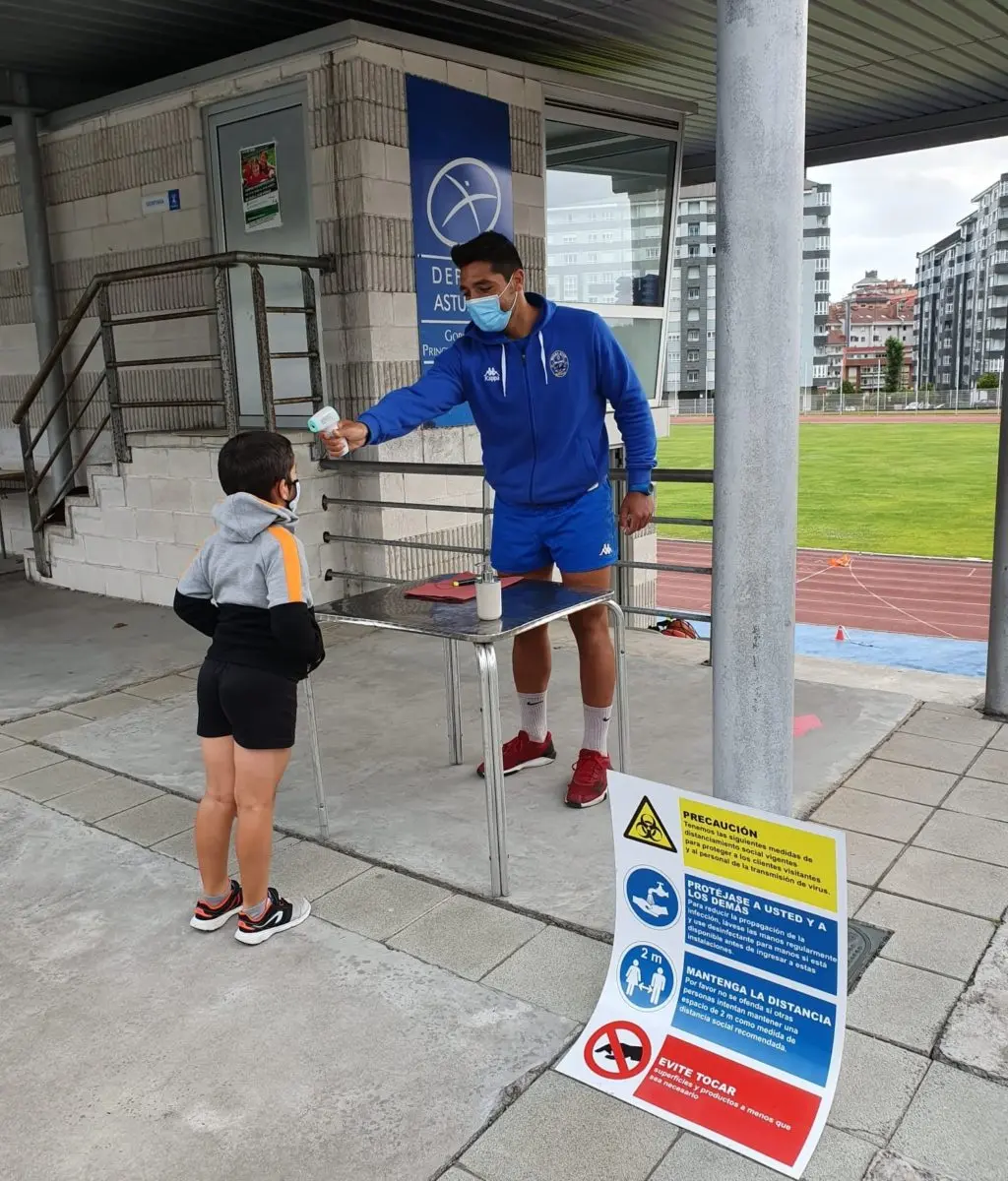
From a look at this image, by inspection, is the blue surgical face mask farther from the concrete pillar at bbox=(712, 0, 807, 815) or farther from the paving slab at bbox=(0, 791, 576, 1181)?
the paving slab at bbox=(0, 791, 576, 1181)

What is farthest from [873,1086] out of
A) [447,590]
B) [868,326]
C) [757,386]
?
[868,326]

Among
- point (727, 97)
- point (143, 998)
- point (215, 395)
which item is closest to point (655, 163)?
point (215, 395)

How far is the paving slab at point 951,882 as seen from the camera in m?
2.75

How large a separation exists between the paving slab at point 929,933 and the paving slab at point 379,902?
1.17 m

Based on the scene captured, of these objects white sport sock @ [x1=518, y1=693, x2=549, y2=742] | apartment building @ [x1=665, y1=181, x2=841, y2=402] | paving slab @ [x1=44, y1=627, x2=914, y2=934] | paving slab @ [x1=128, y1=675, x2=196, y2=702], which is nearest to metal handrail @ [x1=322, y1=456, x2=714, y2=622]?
paving slab @ [x1=44, y1=627, x2=914, y2=934]

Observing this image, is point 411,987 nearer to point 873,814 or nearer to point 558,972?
point 558,972

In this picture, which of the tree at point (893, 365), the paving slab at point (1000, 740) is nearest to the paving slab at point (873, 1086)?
the paving slab at point (1000, 740)

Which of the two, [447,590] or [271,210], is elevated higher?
[271,210]

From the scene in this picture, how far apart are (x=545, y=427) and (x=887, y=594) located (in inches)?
971

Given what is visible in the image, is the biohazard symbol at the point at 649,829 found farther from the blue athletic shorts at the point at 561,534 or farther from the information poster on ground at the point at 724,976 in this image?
the blue athletic shorts at the point at 561,534

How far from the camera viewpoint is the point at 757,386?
1.94 meters

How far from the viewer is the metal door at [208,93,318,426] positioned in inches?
249

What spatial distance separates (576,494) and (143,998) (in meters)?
1.96

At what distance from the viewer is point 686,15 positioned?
6695 mm
